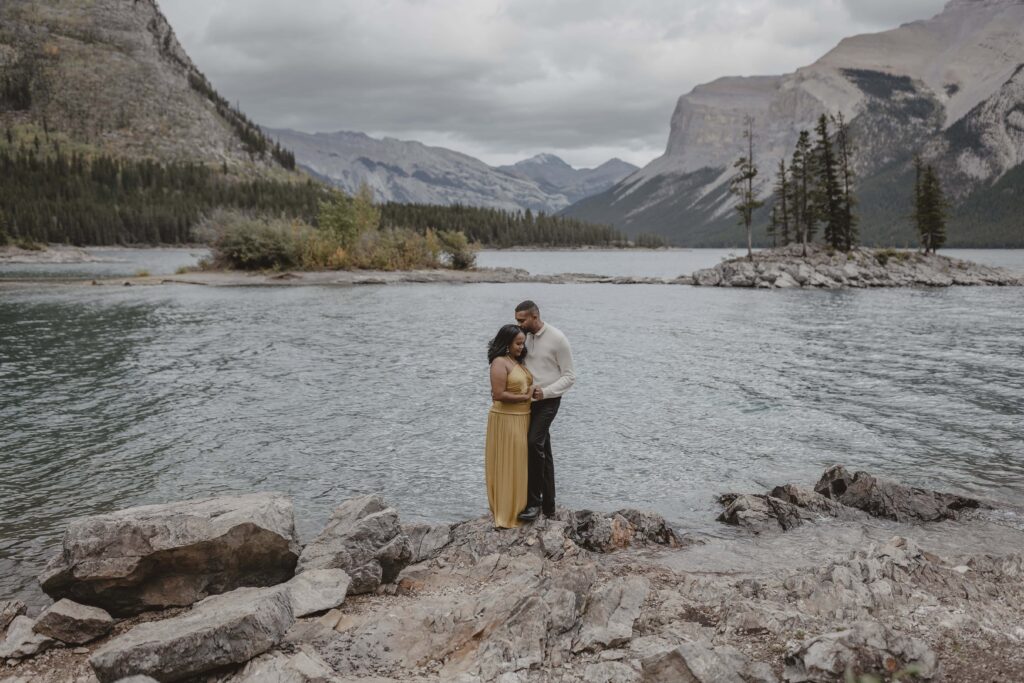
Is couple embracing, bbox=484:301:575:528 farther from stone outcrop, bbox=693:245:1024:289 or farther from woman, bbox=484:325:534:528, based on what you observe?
stone outcrop, bbox=693:245:1024:289

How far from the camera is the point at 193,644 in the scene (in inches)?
269

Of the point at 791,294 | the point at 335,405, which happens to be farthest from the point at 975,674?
the point at 791,294

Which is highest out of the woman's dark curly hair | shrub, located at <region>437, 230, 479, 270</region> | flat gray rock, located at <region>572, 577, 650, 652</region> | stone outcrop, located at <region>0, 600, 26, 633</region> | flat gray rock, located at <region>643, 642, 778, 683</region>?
shrub, located at <region>437, 230, 479, 270</region>

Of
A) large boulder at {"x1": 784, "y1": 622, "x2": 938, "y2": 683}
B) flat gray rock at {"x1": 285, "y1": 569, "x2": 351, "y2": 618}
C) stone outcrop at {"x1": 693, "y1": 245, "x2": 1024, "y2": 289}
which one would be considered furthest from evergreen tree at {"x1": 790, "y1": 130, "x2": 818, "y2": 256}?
flat gray rock at {"x1": 285, "y1": 569, "x2": 351, "y2": 618}

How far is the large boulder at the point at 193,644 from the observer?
672 centimetres

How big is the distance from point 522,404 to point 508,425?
0.40m

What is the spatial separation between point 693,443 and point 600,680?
12.9 metres

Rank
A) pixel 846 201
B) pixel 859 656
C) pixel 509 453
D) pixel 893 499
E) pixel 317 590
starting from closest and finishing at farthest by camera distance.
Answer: pixel 859 656, pixel 317 590, pixel 509 453, pixel 893 499, pixel 846 201

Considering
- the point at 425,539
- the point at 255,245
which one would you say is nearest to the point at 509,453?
the point at 425,539

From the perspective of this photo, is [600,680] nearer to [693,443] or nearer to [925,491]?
[925,491]

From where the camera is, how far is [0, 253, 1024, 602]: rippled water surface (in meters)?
15.2

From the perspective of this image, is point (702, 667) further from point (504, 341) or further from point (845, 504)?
point (845, 504)

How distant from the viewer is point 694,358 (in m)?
34.0

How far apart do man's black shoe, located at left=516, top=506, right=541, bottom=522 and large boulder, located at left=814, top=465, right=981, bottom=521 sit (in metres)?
6.32
